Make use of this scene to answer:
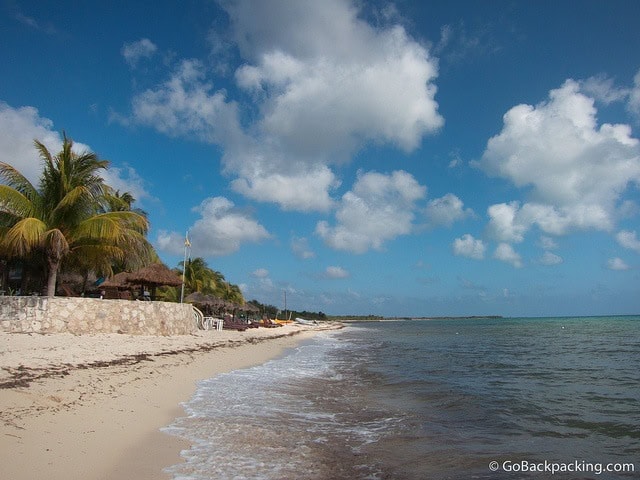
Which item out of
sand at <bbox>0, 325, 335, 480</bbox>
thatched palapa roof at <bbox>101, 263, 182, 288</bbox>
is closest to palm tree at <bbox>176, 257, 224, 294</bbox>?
thatched palapa roof at <bbox>101, 263, 182, 288</bbox>

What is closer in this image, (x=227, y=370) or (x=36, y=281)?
(x=227, y=370)

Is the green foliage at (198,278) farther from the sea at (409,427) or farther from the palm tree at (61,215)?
the sea at (409,427)

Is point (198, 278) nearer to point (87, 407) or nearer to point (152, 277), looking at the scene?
point (152, 277)

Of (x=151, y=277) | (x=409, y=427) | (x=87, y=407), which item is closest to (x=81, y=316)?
(x=151, y=277)

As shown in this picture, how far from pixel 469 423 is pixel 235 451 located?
4.07 m

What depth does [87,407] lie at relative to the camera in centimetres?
573

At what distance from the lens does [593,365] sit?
588 inches

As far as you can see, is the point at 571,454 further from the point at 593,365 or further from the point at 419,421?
the point at 593,365

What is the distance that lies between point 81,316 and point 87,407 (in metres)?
7.99

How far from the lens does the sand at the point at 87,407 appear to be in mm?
3977

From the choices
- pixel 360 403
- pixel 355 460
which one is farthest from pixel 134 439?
pixel 360 403

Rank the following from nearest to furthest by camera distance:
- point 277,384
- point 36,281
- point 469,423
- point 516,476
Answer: point 516,476 < point 469,423 < point 277,384 < point 36,281

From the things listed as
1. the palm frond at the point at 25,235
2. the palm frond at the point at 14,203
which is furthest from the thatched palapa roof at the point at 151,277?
the palm frond at the point at 14,203

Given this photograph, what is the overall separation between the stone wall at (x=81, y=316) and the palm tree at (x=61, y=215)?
127cm
